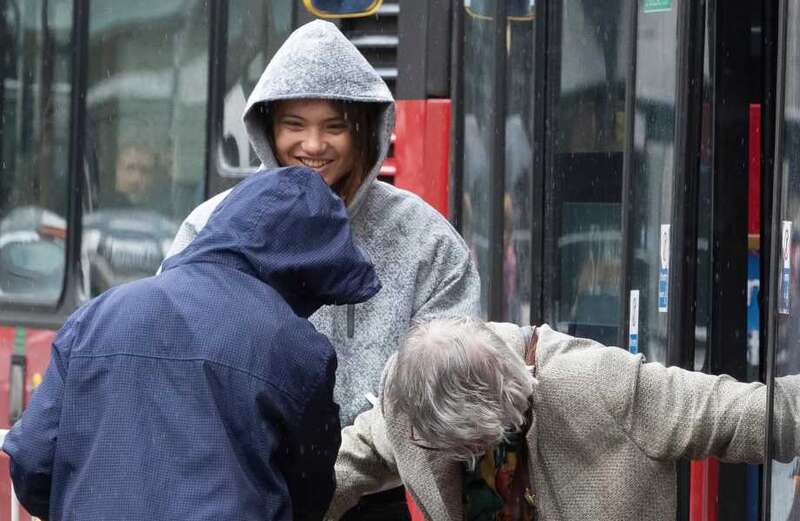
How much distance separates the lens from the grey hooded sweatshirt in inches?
123

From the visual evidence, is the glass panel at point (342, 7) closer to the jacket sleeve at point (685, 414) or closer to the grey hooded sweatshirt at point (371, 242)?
the grey hooded sweatshirt at point (371, 242)

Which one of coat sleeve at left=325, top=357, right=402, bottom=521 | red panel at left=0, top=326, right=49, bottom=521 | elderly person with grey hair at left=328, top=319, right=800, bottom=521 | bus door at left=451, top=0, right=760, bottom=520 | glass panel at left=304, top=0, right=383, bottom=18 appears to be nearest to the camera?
elderly person with grey hair at left=328, top=319, right=800, bottom=521

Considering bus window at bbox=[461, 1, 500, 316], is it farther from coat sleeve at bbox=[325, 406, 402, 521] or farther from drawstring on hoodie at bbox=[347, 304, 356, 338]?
coat sleeve at bbox=[325, 406, 402, 521]

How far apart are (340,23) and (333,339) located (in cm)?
180

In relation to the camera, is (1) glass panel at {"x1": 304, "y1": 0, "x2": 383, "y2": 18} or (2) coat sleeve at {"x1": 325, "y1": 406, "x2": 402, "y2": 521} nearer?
(2) coat sleeve at {"x1": 325, "y1": 406, "x2": 402, "y2": 521}

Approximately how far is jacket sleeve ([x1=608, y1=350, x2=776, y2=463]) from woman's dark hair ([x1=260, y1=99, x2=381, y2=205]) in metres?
0.79

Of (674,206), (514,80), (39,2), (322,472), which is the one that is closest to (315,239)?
(322,472)

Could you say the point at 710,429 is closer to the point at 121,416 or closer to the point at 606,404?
the point at 606,404

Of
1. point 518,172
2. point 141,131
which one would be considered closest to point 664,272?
point 518,172

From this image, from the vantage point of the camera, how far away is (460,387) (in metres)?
2.50

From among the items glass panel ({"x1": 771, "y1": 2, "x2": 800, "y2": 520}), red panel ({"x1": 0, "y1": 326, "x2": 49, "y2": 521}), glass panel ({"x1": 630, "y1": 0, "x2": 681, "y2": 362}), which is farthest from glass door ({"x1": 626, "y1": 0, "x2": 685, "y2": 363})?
red panel ({"x1": 0, "y1": 326, "x2": 49, "y2": 521})

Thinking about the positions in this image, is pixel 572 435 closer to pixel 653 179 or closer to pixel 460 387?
pixel 460 387

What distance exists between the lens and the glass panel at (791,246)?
230cm

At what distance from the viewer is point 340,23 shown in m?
4.75
